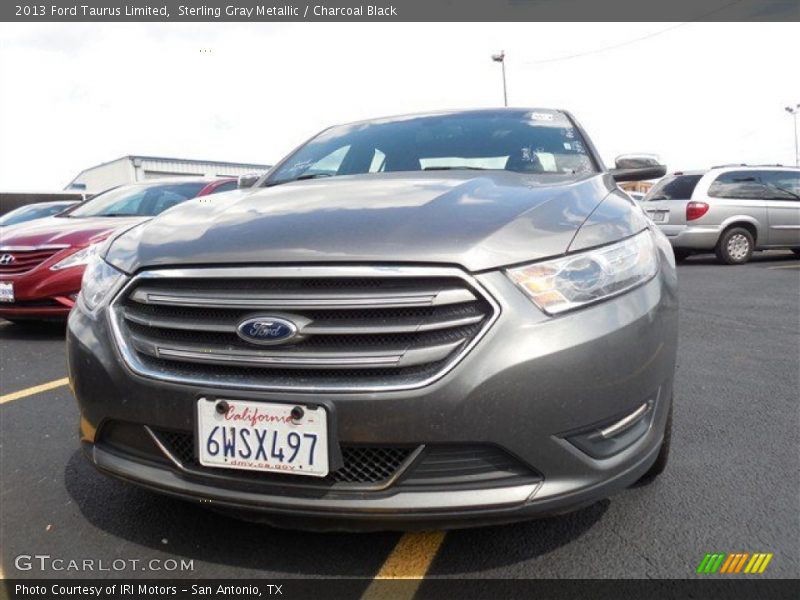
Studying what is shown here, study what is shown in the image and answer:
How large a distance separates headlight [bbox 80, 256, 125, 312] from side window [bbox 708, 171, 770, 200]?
1005cm

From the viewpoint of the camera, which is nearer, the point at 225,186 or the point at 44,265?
the point at 44,265

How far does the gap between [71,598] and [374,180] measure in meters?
1.66

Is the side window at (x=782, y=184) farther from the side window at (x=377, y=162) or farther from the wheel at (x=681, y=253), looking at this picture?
the side window at (x=377, y=162)

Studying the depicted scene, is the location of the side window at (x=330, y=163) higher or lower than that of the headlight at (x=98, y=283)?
higher

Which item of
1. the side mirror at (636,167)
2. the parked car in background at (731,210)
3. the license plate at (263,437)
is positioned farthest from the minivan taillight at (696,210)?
the license plate at (263,437)

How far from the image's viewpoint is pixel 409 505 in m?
1.59

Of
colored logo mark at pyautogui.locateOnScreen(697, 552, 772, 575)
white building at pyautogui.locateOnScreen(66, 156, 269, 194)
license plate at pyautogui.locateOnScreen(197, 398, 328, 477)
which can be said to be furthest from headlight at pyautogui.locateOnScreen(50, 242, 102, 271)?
white building at pyautogui.locateOnScreen(66, 156, 269, 194)

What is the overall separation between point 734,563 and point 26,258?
5.05 m

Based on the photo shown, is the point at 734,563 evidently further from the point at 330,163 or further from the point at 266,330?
the point at 330,163

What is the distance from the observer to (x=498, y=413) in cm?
156

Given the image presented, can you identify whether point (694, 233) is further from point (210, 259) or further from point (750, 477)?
point (210, 259)

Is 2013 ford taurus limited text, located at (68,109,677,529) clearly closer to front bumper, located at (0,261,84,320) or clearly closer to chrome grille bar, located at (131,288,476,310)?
chrome grille bar, located at (131,288,476,310)

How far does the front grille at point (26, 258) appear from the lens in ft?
16.3

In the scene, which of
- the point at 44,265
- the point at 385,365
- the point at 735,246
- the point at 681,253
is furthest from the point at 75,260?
the point at 735,246
